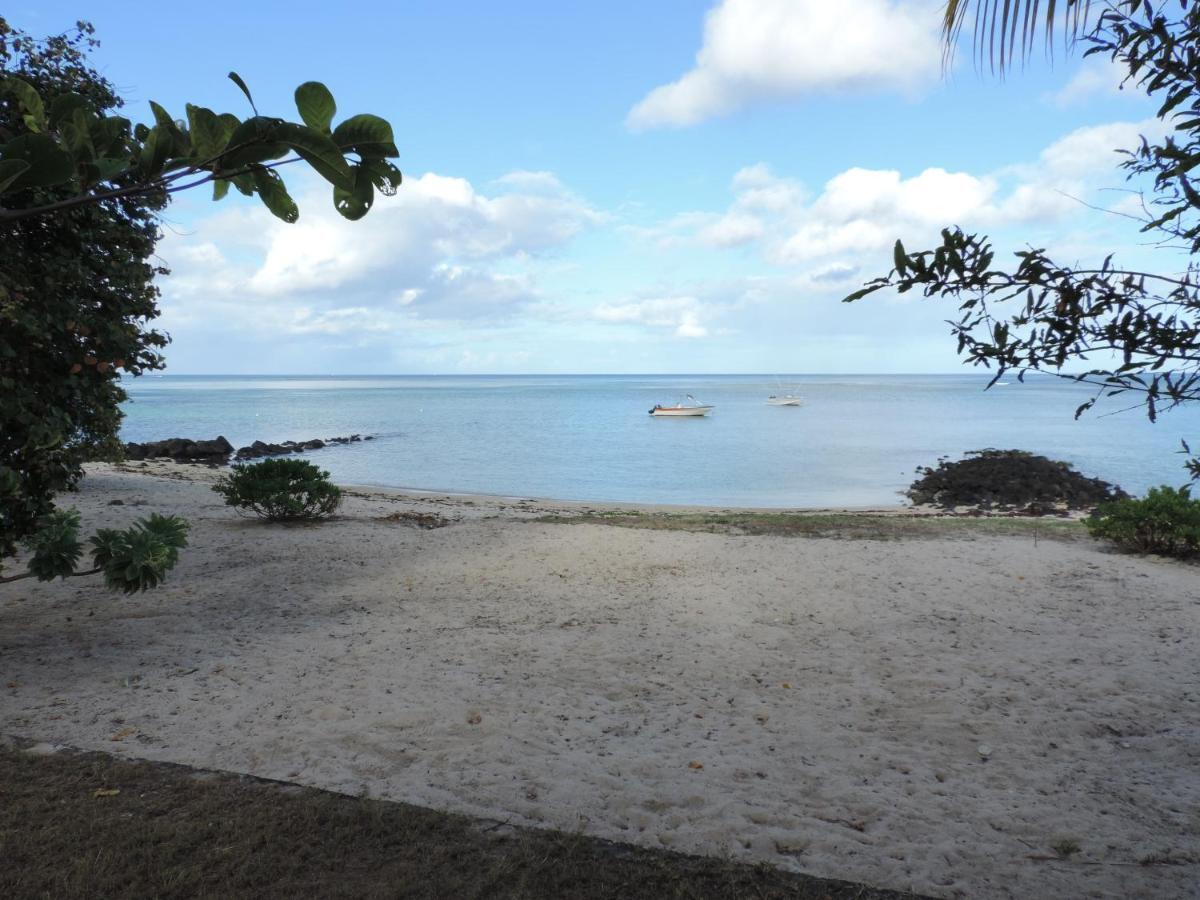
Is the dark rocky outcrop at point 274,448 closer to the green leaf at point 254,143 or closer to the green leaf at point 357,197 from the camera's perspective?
the green leaf at point 357,197

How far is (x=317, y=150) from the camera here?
1174 mm

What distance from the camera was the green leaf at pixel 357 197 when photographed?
132 cm

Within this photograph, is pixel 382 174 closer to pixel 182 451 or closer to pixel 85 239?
pixel 85 239

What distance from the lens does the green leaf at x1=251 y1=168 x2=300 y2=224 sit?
1415 mm

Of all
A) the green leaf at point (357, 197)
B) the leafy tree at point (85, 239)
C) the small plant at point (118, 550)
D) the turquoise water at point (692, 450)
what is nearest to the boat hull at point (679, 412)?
the turquoise water at point (692, 450)

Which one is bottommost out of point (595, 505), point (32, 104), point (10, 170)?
point (595, 505)

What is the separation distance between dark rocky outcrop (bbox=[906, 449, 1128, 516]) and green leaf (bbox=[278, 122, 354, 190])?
58.6 feet

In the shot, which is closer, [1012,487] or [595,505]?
[595,505]

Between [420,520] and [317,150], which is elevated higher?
[317,150]

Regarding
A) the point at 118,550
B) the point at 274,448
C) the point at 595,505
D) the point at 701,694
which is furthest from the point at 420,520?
the point at 274,448

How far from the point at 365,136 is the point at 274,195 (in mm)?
310

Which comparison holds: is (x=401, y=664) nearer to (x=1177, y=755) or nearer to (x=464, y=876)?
(x=464, y=876)

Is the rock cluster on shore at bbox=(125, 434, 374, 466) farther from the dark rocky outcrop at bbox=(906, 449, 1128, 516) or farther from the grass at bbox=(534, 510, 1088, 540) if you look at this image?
the dark rocky outcrop at bbox=(906, 449, 1128, 516)

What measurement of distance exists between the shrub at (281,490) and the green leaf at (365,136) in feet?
32.2
